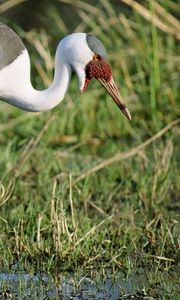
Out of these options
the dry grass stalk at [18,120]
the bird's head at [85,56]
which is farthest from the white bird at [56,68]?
the dry grass stalk at [18,120]

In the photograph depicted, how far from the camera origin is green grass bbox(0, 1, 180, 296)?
600cm

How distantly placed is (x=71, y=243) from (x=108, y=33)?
376 cm

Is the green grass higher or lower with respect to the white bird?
lower

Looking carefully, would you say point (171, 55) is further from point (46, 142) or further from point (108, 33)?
point (46, 142)

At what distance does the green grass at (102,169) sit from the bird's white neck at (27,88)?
1.63 feet

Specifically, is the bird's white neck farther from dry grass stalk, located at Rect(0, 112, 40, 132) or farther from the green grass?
dry grass stalk, located at Rect(0, 112, 40, 132)

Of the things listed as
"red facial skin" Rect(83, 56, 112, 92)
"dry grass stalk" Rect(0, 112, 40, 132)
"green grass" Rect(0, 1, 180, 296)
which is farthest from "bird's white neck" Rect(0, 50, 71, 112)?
"dry grass stalk" Rect(0, 112, 40, 132)

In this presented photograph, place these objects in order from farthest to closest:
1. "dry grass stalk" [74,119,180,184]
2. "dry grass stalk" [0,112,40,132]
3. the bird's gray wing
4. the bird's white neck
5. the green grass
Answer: "dry grass stalk" [0,112,40,132]
"dry grass stalk" [74,119,180,184]
the bird's gray wing
the bird's white neck
the green grass

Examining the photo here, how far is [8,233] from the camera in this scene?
20.5 ft

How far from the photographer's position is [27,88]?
6188 mm

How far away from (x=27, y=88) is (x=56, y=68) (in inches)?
8.6

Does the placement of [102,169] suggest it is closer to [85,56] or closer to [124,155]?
[124,155]

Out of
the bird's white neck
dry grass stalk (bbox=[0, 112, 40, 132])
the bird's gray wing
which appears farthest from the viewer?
dry grass stalk (bbox=[0, 112, 40, 132])

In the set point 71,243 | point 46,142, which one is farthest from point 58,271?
point 46,142
